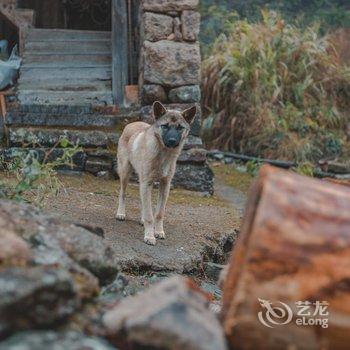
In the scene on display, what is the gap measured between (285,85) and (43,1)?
13.4ft

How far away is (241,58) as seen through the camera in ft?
39.5

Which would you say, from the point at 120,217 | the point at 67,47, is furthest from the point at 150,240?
the point at 67,47

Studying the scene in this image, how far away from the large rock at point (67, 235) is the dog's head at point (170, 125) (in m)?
2.53

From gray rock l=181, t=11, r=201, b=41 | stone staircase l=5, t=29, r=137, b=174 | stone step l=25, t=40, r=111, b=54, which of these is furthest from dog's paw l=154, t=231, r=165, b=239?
stone step l=25, t=40, r=111, b=54

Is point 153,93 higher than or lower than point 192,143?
higher

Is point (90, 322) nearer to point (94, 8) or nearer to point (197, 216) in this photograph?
point (197, 216)

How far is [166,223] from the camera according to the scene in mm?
6605

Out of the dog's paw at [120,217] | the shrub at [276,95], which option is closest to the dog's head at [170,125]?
the dog's paw at [120,217]

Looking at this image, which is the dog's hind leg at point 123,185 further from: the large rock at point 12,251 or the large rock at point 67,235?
the large rock at point 12,251

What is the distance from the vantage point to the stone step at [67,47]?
9.43 meters

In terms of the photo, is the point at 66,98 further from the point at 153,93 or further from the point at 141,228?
the point at 141,228

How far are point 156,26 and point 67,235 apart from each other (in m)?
5.36

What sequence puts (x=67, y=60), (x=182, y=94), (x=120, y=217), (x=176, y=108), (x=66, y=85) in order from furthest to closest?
(x=67, y=60)
(x=66, y=85)
(x=182, y=94)
(x=176, y=108)
(x=120, y=217)
